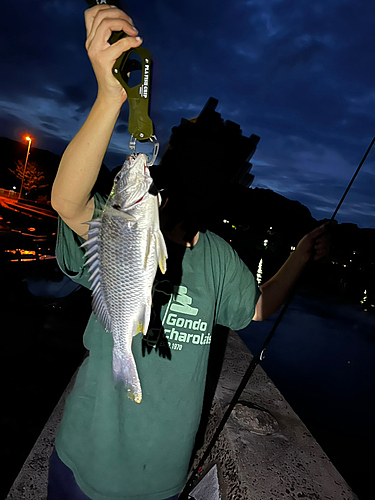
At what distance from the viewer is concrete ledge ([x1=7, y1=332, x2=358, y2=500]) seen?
2.17 m

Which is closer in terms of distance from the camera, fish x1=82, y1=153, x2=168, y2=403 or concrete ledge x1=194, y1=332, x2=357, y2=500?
fish x1=82, y1=153, x2=168, y2=403

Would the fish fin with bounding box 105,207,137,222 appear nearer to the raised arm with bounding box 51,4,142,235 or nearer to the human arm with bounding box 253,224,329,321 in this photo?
the raised arm with bounding box 51,4,142,235

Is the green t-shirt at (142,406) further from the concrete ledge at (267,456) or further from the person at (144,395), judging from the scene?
the concrete ledge at (267,456)

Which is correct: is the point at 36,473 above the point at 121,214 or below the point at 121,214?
below

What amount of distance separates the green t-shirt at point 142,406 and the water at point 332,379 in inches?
312

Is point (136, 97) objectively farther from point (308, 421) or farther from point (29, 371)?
point (308, 421)

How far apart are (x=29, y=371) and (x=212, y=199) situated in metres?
6.46

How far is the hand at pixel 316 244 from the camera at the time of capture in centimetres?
252

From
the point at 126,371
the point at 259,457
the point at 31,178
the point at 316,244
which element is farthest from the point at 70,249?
the point at 31,178

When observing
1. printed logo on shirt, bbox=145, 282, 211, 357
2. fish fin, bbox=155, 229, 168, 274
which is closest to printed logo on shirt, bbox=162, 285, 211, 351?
printed logo on shirt, bbox=145, 282, 211, 357

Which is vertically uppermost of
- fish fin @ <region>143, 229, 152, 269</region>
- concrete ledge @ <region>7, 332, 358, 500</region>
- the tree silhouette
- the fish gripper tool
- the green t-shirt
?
the fish gripper tool

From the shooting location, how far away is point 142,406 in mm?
1778

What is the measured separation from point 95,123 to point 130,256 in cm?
66

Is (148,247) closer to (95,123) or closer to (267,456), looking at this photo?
(95,123)
